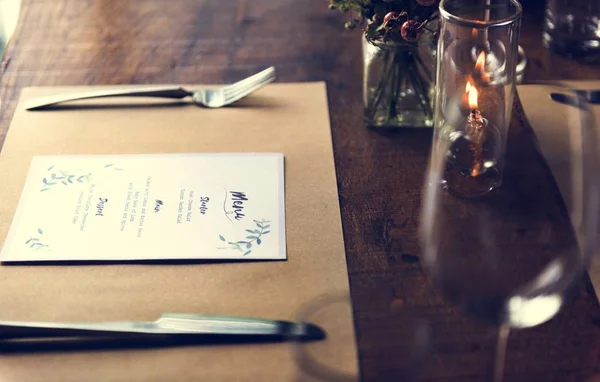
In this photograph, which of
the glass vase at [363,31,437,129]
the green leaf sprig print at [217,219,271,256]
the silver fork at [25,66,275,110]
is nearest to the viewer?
the green leaf sprig print at [217,219,271,256]

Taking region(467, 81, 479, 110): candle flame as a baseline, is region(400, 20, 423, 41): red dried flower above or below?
above

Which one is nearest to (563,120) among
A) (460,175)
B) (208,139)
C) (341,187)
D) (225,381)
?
(460,175)

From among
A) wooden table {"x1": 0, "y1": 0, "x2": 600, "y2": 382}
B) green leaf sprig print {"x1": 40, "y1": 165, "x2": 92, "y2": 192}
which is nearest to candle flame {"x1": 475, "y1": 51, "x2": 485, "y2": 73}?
wooden table {"x1": 0, "y1": 0, "x2": 600, "y2": 382}

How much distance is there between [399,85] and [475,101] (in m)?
0.10

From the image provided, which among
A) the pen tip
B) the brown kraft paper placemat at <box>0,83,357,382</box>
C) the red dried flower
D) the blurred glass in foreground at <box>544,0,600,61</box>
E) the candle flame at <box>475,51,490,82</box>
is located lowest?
the pen tip

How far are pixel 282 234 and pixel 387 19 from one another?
0.83ft

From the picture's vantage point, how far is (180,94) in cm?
104

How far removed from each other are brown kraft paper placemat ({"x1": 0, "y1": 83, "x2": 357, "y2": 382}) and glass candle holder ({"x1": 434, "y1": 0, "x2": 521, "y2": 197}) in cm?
14

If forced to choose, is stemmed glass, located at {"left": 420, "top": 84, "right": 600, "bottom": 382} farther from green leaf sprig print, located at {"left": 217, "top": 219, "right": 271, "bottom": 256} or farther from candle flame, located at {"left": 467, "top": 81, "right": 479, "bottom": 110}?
green leaf sprig print, located at {"left": 217, "top": 219, "right": 271, "bottom": 256}

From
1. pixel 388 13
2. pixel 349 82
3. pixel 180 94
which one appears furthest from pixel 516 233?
pixel 180 94

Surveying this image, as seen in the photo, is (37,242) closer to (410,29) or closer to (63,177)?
(63,177)

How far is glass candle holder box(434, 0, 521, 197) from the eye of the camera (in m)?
0.84

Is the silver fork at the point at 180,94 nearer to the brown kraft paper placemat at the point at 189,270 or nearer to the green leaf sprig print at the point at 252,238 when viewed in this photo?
the brown kraft paper placemat at the point at 189,270

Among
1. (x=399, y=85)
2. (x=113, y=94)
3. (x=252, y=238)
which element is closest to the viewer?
(x=252, y=238)
